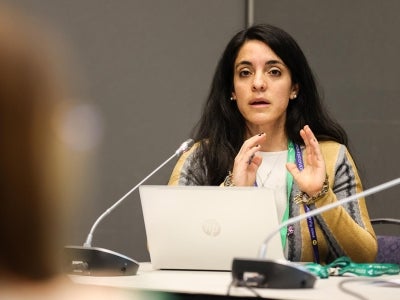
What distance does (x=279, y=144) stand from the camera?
2492 millimetres

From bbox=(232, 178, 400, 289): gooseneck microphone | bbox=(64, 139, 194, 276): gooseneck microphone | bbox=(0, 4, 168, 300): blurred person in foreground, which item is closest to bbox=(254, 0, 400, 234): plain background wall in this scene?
bbox=(64, 139, 194, 276): gooseneck microphone

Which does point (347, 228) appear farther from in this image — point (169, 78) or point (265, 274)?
point (169, 78)

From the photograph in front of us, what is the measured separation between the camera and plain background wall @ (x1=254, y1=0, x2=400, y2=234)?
3156mm

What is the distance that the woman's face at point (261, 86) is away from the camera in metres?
2.40

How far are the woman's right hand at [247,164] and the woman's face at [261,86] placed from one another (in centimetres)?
26

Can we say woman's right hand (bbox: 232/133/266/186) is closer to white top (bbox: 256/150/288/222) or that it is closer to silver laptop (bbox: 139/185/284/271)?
white top (bbox: 256/150/288/222)

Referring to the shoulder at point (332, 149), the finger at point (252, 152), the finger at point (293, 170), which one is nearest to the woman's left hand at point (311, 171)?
the finger at point (293, 170)

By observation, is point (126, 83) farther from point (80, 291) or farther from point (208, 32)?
point (80, 291)

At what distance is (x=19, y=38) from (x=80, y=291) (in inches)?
22.8

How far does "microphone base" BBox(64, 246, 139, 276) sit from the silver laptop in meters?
0.12

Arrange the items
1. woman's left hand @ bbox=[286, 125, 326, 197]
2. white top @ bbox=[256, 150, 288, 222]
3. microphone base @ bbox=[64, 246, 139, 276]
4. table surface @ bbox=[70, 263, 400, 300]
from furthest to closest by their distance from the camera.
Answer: white top @ bbox=[256, 150, 288, 222] < woman's left hand @ bbox=[286, 125, 326, 197] < microphone base @ bbox=[64, 246, 139, 276] < table surface @ bbox=[70, 263, 400, 300]

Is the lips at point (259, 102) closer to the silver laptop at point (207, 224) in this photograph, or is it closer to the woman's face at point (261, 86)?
the woman's face at point (261, 86)

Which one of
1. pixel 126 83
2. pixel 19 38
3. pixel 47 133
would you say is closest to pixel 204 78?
pixel 126 83

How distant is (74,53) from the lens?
293 cm
